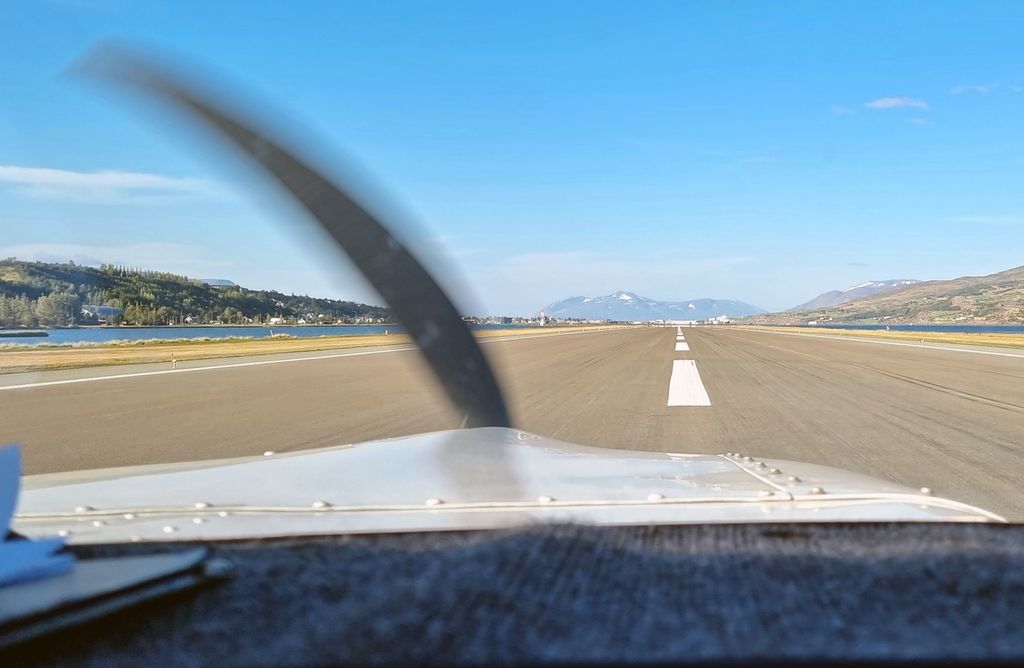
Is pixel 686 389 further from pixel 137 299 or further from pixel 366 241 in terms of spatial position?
pixel 366 241

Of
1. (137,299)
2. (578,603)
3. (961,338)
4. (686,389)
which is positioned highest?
(137,299)

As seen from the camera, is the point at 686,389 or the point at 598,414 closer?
the point at 598,414

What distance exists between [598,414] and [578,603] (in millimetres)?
6717

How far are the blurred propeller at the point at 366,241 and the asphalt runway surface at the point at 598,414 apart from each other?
13cm

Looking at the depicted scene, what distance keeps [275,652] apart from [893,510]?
1.33m

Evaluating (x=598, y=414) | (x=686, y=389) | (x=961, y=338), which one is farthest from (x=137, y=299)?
(x=961, y=338)

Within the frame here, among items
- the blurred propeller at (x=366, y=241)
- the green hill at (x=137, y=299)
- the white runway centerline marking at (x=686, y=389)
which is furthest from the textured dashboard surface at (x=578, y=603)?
the white runway centerline marking at (x=686, y=389)

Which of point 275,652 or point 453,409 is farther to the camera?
point 453,409

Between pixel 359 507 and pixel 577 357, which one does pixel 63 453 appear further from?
pixel 577 357

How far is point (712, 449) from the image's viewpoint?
5594mm

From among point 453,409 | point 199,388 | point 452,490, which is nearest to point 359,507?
point 452,490

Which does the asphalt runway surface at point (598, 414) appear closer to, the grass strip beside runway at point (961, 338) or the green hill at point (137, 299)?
the green hill at point (137, 299)

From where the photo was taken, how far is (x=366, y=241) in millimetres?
1991

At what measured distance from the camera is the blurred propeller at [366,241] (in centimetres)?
168
